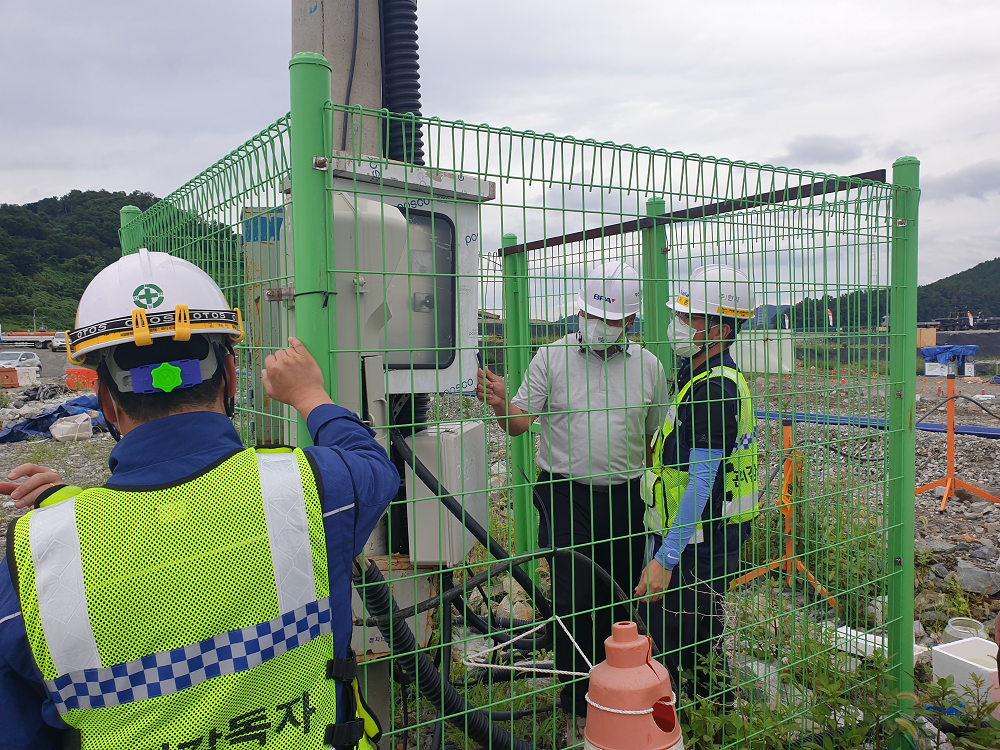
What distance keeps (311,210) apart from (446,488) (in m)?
1.01

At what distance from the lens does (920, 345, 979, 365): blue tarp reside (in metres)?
17.7

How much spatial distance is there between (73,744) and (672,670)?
7.52ft

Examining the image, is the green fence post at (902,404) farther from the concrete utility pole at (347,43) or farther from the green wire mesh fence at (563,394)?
the concrete utility pole at (347,43)

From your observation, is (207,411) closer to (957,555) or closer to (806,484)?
(806,484)

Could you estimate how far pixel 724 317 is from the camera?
2.57 metres

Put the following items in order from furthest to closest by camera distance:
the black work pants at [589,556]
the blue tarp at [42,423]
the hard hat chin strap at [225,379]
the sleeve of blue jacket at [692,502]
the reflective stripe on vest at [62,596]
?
the blue tarp at [42,423], the black work pants at [589,556], the sleeve of blue jacket at [692,502], the hard hat chin strap at [225,379], the reflective stripe on vest at [62,596]

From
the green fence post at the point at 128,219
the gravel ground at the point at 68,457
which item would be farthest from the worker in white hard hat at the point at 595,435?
the gravel ground at the point at 68,457

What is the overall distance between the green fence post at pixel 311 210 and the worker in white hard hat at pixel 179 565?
260 millimetres

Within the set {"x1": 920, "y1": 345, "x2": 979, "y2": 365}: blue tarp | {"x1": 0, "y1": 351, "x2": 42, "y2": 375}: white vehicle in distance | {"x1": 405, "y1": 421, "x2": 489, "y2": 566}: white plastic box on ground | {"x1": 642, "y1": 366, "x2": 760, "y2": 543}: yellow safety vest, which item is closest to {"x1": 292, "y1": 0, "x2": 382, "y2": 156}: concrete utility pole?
{"x1": 405, "y1": 421, "x2": 489, "y2": 566}: white plastic box on ground

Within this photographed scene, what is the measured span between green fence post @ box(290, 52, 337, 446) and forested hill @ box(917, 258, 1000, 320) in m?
52.1

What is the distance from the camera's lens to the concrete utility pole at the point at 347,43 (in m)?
2.83

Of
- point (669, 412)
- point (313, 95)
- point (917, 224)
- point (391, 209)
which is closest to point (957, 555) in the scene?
point (917, 224)

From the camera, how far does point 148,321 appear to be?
128 cm

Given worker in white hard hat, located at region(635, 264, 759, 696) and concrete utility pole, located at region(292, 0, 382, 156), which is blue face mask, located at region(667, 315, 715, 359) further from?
concrete utility pole, located at region(292, 0, 382, 156)
